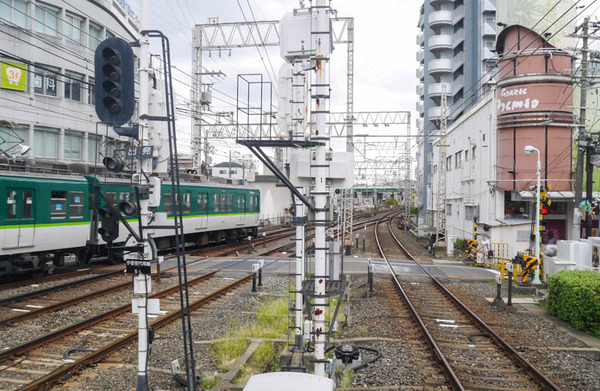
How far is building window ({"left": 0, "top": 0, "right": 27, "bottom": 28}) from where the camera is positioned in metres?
21.8

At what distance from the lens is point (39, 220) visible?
43.1ft

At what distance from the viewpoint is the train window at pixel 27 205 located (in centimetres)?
1271

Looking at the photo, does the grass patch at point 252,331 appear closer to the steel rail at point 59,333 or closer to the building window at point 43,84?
the steel rail at point 59,333

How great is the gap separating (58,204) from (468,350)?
11203 millimetres

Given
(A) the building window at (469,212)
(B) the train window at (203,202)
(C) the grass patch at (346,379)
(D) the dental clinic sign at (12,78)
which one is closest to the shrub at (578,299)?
(C) the grass patch at (346,379)

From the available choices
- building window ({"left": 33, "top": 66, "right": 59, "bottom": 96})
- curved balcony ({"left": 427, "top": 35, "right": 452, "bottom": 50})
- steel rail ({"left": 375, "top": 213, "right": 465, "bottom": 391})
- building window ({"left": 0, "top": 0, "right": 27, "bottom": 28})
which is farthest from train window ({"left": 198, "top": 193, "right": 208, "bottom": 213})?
curved balcony ({"left": 427, "top": 35, "right": 452, "bottom": 50})

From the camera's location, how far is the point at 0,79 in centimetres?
2152

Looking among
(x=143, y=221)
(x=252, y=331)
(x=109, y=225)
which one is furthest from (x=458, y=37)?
(x=109, y=225)

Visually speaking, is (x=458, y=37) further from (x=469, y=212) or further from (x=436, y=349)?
(x=436, y=349)

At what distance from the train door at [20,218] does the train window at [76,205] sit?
1349 mm

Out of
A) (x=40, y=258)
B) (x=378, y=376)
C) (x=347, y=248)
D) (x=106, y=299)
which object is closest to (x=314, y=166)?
(x=378, y=376)

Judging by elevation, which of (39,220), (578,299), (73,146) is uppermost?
(73,146)

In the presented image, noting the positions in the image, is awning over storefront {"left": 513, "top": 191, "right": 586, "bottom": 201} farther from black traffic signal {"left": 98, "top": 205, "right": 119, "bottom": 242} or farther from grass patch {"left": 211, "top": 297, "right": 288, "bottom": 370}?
black traffic signal {"left": 98, "top": 205, "right": 119, "bottom": 242}

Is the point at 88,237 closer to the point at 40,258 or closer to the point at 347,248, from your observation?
the point at 40,258
